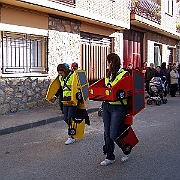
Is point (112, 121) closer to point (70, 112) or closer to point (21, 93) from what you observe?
point (70, 112)

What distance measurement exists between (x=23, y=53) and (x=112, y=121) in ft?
23.4

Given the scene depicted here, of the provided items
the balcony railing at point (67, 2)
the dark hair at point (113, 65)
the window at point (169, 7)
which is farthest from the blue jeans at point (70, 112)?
the window at point (169, 7)

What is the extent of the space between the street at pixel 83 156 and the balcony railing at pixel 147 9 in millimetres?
9855

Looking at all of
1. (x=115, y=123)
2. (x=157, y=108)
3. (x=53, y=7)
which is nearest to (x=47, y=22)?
(x=53, y=7)

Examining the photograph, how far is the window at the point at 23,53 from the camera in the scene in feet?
37.3

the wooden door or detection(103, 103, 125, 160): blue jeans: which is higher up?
the wooden door

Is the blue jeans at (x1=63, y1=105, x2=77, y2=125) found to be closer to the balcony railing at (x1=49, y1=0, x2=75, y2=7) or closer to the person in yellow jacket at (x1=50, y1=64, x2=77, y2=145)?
the person in yellow jacket at (x1=50, y1=64, x2=77, y2=145)

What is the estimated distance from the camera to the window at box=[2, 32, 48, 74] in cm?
1137

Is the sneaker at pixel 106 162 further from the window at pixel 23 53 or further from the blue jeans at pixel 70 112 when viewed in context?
the window at pixel 23 53

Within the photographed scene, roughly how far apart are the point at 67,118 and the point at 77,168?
1886 millimetres

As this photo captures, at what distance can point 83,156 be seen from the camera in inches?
254

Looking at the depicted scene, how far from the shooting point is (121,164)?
593 centimetres

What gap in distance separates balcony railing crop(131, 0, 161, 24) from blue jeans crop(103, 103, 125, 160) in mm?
12601

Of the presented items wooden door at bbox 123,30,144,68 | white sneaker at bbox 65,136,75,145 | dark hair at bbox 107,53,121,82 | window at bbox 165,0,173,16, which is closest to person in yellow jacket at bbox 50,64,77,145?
white sneaker at bbox 65,136,75,145
